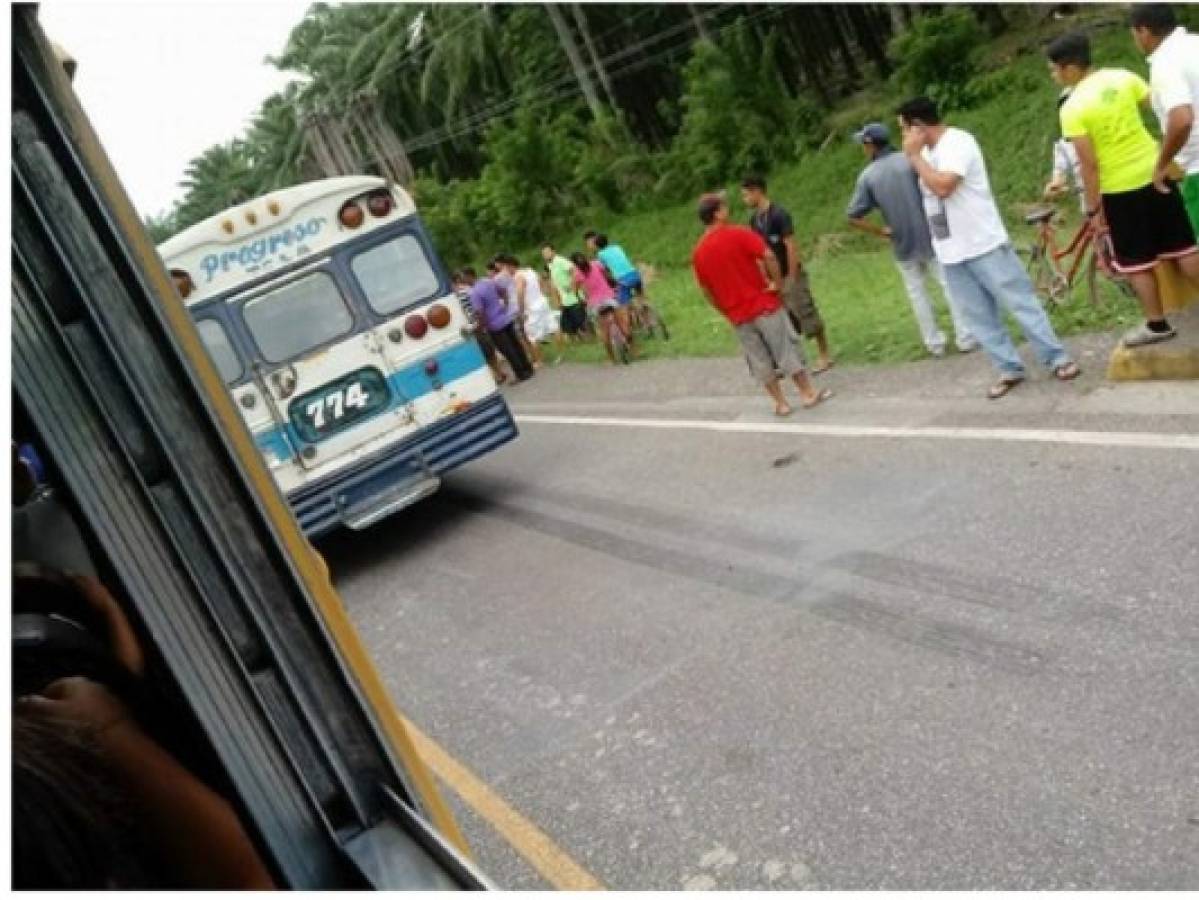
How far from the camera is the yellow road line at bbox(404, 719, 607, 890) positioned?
A: 155 inches

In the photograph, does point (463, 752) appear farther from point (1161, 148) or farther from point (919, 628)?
point (1161, 148)

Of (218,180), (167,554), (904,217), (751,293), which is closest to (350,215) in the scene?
(751,293)

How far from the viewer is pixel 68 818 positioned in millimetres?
1511

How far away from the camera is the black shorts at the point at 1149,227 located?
20.7 ft

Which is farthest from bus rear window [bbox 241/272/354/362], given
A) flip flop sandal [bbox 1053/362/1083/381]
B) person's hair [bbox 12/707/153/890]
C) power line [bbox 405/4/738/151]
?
power line [bbox 405/4/738/151]

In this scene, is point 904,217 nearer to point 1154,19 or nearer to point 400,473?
point 1154,19

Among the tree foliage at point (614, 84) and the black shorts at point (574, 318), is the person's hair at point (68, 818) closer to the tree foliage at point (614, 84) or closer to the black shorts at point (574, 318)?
the black shorts at point (574, 318)

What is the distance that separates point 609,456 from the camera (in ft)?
31.2

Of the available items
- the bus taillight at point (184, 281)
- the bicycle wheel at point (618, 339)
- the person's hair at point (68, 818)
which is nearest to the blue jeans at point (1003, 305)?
the bus taillight at point (184, 281)

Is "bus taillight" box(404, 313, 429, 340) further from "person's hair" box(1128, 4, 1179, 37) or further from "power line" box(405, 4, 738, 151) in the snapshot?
"power line" box(405, 4, 738, 151)

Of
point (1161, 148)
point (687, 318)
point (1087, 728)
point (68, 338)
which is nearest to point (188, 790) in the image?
point (68, 338)

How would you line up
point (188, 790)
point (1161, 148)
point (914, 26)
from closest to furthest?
point (188, 790), point (1161, 148), point (914, 26)

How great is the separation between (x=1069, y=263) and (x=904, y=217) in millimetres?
1691

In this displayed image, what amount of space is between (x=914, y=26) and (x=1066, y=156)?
1499 cm
